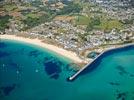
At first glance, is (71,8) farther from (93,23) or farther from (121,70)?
(121,70)

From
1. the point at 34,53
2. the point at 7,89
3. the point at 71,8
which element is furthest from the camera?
the point at 71,8

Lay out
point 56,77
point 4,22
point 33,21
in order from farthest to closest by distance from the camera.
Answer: point 33,21, point 4,22, point 56,77

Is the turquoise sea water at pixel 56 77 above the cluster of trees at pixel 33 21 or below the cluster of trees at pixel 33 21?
below

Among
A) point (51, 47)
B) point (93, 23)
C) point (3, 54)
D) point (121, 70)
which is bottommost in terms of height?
point (121, 70)

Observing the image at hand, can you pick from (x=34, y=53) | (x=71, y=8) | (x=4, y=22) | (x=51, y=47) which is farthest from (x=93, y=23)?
(x=4, y=22)

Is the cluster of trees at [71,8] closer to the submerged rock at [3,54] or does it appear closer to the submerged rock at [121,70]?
the submerged rock at [3,54]

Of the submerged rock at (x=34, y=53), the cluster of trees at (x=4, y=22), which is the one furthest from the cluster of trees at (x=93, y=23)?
the cluster of trees at (x=4, y=22)

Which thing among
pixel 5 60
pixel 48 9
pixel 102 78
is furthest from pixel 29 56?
pixel 48 9

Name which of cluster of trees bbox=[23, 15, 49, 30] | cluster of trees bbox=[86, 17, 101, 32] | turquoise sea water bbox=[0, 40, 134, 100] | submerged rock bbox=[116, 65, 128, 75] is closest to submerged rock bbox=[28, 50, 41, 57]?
turquoise sea water bbox=[0, 40, 134, 100]
